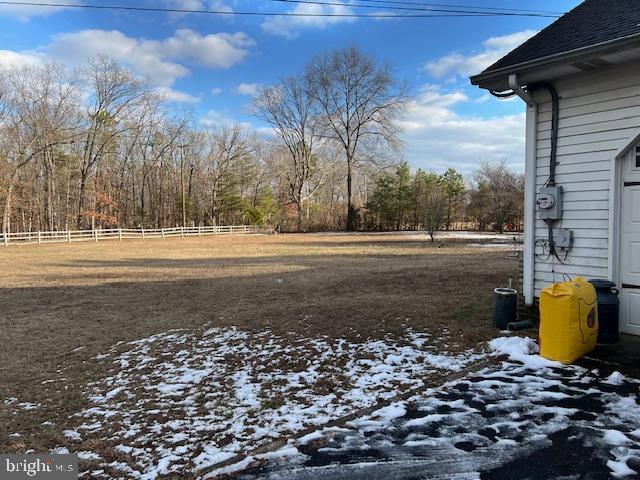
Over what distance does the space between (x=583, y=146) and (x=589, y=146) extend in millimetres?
55

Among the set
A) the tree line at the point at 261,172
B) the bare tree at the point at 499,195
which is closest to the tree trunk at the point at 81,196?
the tree line at the point at 261,172

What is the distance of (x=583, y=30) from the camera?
4.42 m

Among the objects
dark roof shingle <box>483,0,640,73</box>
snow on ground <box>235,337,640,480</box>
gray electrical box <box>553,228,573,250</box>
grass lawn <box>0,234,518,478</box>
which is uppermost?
dark roof shingle <box>483,0,640,73</box>

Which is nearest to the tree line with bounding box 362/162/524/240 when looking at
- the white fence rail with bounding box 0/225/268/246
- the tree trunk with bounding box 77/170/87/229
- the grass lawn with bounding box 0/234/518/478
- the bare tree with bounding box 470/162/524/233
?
the bare tree with bounding box 470/162/524/233

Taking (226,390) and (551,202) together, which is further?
(551,202)

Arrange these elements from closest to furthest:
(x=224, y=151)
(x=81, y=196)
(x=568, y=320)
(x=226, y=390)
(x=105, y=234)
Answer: (x=226, y=390), (x=568, y=320), (x=105, y=234), (x=81, y=196), (x=224, y=151)

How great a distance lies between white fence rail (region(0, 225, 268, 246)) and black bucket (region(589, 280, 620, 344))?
1050 inches

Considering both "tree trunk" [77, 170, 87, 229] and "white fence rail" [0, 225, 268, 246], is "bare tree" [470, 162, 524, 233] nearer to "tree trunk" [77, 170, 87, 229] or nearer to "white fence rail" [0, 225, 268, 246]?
"white fence rail" [0, 225, 268, 246]

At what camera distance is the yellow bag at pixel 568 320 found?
364 cm

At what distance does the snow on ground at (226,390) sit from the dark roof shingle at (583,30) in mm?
3168

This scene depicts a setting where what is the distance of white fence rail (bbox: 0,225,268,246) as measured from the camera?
23516 millimetres

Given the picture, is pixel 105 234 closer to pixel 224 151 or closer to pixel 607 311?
pixel 224 151

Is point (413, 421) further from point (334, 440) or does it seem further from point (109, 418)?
point (109, 418)

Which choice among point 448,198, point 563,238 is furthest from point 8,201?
point 448,198
